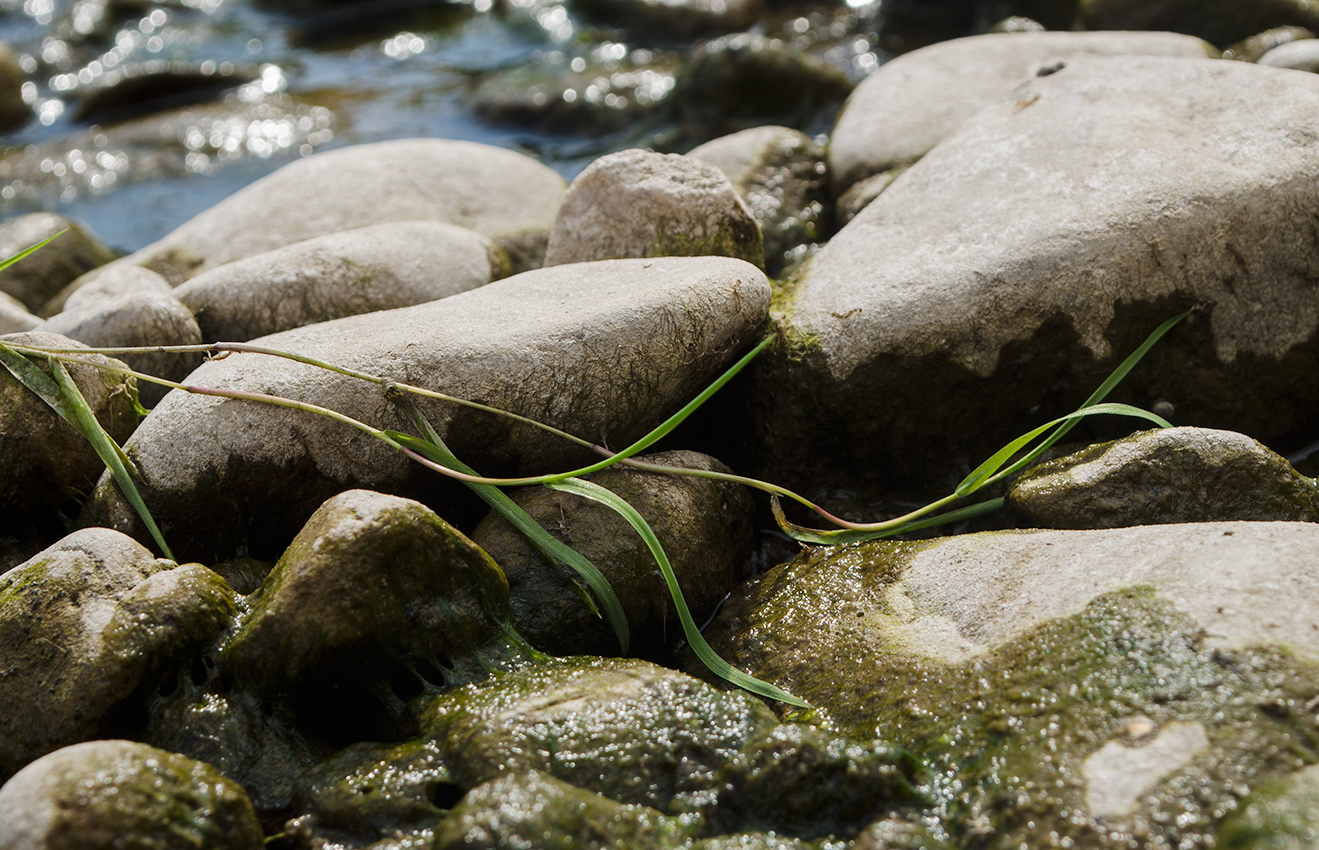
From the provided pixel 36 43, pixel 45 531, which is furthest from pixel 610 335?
pixel 36 43

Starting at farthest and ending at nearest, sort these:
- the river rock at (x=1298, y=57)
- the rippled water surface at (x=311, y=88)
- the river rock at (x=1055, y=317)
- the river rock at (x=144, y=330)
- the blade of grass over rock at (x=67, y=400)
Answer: the rippled water surface at (x=311, y=88)
the river rock at (x=1298, y=57)
the river rock at (x=144, y=330)
the river rock at (x=1055, y=317)
the blade of grass over rock at (x=67, y=400)

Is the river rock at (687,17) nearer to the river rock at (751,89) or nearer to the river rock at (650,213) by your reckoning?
the river rock at (751,89)

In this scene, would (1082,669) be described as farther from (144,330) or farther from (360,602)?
(144,330)

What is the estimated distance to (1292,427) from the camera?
357 cm

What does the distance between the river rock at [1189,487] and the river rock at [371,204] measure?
10.7 feet

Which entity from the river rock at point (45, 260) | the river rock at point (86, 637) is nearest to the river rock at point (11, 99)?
the river rock at point (45, 260)

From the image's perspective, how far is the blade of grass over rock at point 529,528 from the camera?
2.76 meters

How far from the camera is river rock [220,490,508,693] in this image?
2.36m

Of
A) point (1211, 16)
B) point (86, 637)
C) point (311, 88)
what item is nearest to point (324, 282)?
point (86, 637)

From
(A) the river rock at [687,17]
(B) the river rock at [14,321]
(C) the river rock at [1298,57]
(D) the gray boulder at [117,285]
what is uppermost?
(A) the river rock at [687,17]

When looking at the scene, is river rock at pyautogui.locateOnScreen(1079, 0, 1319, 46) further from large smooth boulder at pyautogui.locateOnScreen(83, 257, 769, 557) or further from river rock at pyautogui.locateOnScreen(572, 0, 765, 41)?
large smooth boulder at pyautogui.locateOnScreen(83, 257, 769, 557)

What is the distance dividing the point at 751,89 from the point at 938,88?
1.94 meters

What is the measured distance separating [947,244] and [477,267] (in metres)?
2.07

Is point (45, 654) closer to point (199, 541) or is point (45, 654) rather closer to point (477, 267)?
point (199, 541)
